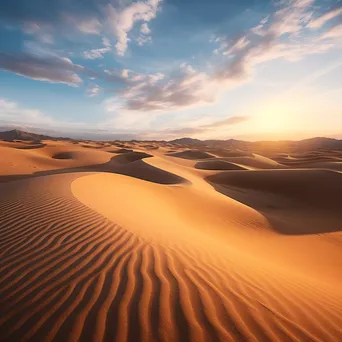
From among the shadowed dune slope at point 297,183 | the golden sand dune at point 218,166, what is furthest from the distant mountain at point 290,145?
the shadowed dune slope at point 297,183

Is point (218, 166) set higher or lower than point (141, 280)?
lower

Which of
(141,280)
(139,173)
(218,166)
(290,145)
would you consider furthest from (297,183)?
(290,145)

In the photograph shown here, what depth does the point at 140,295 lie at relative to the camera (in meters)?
2.66

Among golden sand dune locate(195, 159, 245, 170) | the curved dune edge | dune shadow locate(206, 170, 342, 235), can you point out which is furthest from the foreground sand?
golden sand dune locate(195, 159, 245, 170)

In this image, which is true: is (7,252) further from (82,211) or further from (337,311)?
(337,311)

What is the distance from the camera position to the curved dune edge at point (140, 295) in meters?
2.21

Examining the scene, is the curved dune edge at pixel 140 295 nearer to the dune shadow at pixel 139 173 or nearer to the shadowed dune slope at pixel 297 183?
the dune shadow at pixel 139 173

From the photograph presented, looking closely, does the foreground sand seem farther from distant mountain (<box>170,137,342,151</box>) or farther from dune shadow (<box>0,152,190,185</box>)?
distant mountain (<box>170,137,342,151</box>)

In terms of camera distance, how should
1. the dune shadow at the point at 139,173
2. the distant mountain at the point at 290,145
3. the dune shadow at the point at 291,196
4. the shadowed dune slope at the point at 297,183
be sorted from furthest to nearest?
the distant mountain at the point at 290,145 → the dune shadow at the point at 139,173 → the shadowed dune slope at the point at 297,183 → the dune shadow at the point at 291,196

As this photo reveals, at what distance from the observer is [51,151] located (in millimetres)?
33656

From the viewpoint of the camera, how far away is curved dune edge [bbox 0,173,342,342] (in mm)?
2207

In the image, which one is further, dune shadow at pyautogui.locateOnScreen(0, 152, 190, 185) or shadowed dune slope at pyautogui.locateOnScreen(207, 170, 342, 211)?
dune shadow at pyautogui.locateOnScreen(0, 152, 190, 185)

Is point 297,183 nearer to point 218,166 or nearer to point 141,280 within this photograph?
point 218,166

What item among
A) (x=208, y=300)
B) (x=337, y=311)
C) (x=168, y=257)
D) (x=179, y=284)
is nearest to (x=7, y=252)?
(x=168, y=257)
